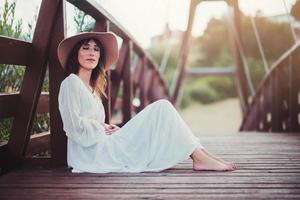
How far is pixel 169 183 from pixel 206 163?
410mm

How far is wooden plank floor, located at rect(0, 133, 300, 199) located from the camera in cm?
214

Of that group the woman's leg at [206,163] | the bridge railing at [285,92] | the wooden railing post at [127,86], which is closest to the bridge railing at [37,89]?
the woman's leg at [206,163]

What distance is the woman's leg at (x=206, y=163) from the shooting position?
2693 millimetres

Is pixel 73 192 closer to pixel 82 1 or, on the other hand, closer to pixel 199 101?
pixel 82 1

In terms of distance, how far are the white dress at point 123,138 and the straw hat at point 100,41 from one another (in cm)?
15

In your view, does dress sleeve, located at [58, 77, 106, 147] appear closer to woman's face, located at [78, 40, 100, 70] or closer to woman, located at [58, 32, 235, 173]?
woman, located at [58, 32, 235, 173]

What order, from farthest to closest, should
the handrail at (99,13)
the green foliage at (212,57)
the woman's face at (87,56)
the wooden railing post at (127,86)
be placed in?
1. the green foliage at (212,57)
2. the wooden railing post at (127,86)
3. the handrail at (99,13)
4. the woman's face at (87,56)

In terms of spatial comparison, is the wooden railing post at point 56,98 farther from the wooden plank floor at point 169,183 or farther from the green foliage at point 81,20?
the green foliage at point 81,20

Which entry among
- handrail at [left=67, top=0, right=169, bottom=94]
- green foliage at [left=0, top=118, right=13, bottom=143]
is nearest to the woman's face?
handrail at [left=67, top=0, right=169, bottom=94]

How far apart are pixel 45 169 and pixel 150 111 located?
70 centimetres

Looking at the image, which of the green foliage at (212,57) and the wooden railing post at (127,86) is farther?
the green foliage at (212,57)

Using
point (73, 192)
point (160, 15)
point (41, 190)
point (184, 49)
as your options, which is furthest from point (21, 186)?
point (160, 15)

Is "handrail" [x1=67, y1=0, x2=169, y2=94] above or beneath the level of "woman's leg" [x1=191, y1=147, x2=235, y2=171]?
above

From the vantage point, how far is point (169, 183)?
2379 millimetres
